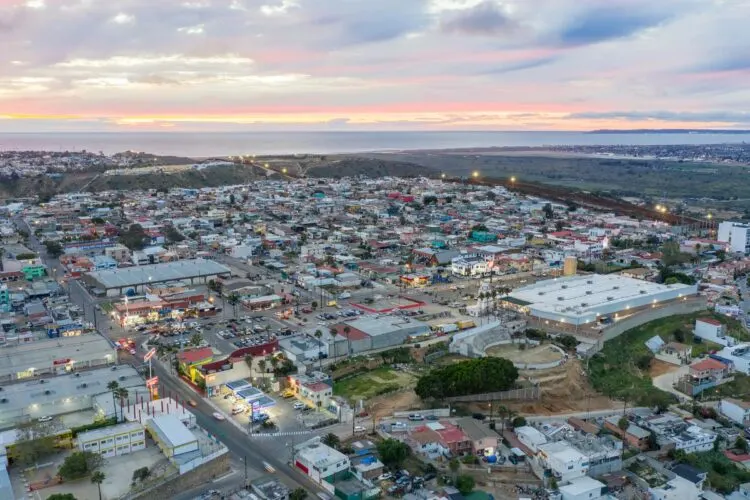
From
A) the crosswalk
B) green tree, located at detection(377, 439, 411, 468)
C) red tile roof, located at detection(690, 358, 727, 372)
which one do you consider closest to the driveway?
red tile roof, located at detection(690, 358, 727, 372)

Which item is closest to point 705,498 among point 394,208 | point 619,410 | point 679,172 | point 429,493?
point 619,410

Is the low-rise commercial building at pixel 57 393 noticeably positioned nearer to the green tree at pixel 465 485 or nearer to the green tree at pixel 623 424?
the green tree at pixel 465 485

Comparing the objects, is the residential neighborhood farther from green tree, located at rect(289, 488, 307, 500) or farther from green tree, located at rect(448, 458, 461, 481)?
green tree, located at rect(289, 488, 307, 500)

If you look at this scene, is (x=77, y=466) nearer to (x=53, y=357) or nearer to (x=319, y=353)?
(x=53, y=357)

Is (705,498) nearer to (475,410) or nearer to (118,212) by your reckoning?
(475,410)

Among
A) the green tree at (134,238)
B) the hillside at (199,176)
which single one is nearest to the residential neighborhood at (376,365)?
the green tree at (134,238)

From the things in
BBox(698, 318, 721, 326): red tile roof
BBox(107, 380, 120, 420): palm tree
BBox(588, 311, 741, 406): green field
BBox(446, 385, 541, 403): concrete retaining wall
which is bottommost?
BBox(588, 311, 741, 406): green field

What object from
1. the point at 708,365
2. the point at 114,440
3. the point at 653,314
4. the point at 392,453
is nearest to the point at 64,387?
the point at 114,440
